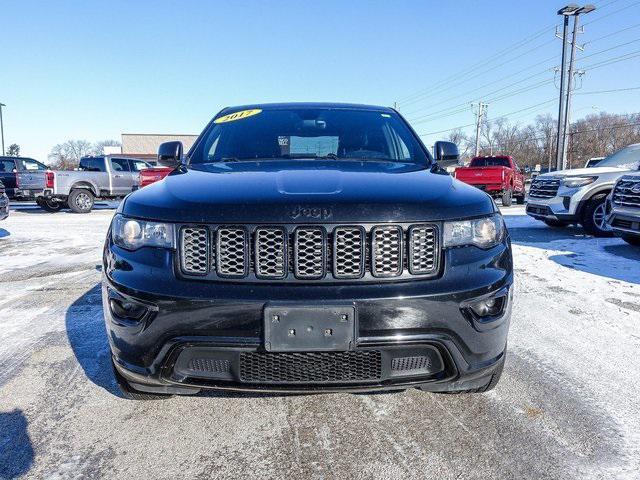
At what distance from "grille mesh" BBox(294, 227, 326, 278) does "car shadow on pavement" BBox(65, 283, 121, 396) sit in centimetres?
140

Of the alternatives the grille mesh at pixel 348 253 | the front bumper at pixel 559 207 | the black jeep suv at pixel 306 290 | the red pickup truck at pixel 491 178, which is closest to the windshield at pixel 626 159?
the front bumper at pixel 559 207

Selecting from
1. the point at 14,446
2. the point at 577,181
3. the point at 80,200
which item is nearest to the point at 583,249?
the point at 577,181

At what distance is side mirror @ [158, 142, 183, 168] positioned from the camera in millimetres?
3518

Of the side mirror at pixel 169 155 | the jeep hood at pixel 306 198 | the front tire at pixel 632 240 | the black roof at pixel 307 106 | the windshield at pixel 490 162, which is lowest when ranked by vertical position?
the front tire at pixel 632 240

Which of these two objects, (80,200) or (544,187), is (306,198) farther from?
(80,200)

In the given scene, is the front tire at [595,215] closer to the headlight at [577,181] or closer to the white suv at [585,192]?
the white suv at [585,192]

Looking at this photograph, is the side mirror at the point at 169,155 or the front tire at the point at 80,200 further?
the front tire at the point at 80,200

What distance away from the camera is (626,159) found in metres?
9.53

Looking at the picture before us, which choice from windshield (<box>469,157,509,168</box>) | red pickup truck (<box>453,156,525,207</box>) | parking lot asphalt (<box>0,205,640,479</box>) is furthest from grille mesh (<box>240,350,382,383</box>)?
windshield (<box>469,157,509,168</box>)

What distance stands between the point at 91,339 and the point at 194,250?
1.87 m

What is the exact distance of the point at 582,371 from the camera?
288 centimetres

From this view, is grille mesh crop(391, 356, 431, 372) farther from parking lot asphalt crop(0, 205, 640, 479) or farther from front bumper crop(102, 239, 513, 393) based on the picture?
Answer: parking lot asphalt crop(0, 205, 640, 479)

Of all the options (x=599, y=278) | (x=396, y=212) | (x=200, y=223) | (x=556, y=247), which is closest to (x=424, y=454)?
(x=396, y=212)

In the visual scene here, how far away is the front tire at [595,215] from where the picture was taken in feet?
28.8
